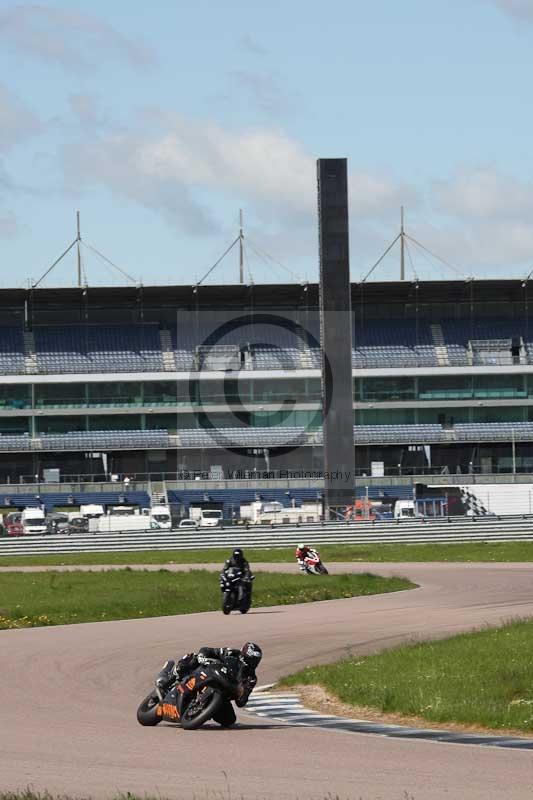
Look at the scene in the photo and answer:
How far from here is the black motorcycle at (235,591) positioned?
101 feet

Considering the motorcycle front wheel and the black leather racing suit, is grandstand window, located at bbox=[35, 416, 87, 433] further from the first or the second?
the motorcycle front wheel

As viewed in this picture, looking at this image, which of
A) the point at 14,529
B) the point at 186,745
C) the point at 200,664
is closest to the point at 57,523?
the point at 14,529

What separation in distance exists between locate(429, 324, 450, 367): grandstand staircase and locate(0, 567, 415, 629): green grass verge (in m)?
55.9

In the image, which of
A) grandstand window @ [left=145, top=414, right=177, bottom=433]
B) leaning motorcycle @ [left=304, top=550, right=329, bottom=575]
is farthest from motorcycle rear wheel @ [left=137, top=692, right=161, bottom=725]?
grandstand window @ [left=145, top=414, right=177, bottom=433]

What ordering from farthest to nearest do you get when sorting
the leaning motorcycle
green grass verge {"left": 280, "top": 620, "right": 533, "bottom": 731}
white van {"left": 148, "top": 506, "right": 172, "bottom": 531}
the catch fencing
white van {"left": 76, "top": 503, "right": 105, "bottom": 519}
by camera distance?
white van {"left": 76, "top": 503, "right": 105, "bottom": 519}, white van {"left": 148, "top": 506, "right": 172, "bottom": 531}, the catch fencing, the leaning motorcycle, green grass verge {"left": 280, "top": 620, "right": 533, "bottom": 731}

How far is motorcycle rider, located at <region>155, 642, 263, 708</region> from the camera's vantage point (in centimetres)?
1491

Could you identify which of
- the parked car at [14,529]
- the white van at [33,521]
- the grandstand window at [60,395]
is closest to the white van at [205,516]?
the white van at [33,521]

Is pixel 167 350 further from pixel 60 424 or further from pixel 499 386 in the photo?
pixel 499 386

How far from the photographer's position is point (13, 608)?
1214 inches

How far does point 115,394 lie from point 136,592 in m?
61.8

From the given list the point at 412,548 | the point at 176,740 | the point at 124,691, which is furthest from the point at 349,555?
the point at 176,740

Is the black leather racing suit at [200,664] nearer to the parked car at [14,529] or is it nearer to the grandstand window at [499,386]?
the parked car at [14,529]

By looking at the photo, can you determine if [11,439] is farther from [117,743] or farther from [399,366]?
[117,743]

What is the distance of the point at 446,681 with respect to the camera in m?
17.4
